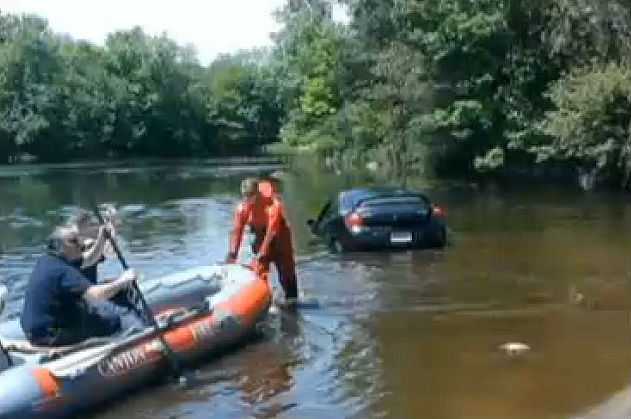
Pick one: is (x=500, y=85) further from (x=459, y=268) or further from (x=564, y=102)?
(x=459, y=268)

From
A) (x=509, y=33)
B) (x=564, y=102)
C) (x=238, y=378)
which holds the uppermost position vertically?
(x=509, y=33)

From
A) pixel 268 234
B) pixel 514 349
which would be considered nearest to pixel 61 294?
pixel 268 234

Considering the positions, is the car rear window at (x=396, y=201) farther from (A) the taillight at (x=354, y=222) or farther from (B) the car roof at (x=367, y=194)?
(A) the taillight at (x=354, y=222)

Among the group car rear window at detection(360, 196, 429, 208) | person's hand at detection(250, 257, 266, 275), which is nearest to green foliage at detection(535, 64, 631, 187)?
car rear window at detection(360, 196, 429, 208)

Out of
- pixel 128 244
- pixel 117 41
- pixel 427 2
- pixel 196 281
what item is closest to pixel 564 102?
pixel 427 2

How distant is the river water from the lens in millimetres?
10141

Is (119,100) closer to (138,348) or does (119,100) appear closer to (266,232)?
(266,232)

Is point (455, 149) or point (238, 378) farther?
point (455, 149)

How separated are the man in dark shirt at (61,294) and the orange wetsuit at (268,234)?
418 cm

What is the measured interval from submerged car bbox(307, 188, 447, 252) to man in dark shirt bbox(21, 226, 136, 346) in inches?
390

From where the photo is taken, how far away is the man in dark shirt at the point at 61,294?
390 inches

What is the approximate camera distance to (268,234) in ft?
47.1

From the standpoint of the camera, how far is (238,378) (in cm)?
1128

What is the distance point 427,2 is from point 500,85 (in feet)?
13.2
